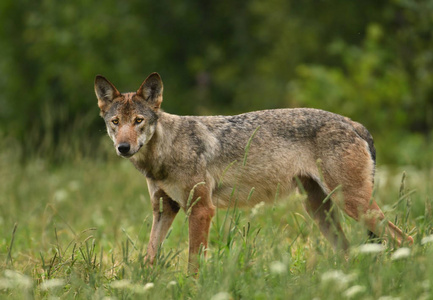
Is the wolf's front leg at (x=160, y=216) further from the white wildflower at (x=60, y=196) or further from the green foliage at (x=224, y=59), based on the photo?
the green foliage at (x=224, y=59)

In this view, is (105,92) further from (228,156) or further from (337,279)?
(337,279)

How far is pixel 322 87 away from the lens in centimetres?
1533

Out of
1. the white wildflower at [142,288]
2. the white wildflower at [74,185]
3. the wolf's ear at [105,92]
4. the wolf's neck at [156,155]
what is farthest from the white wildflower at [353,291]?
the white wildflower at [74,185]

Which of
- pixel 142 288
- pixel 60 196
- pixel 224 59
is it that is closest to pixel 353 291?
pixel 142 288

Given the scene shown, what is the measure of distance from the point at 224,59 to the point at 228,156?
58.2ft

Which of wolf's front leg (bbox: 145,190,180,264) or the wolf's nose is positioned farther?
wolf's front leg (bbox: 145,190,180,264)

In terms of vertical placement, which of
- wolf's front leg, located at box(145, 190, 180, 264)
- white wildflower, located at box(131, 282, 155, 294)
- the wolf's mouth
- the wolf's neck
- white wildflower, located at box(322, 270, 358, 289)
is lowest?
wolf's front leg, located at box(145, 190, 180, 264)

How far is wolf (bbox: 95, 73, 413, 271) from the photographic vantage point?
549cm

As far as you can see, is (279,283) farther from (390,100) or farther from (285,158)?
(390,100)

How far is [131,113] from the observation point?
5406 millimetres

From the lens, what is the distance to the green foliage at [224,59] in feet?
49.6

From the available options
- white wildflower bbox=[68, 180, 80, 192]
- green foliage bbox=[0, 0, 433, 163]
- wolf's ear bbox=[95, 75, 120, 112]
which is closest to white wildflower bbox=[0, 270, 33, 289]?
wolf's ear bbox=[95, 75, 120, 112]

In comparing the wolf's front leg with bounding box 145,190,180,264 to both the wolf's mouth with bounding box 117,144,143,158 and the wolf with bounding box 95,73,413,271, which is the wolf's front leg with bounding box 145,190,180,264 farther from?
the wolf's mouth with bounding box 117,144,143,158

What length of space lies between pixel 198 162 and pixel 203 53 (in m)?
17.9
